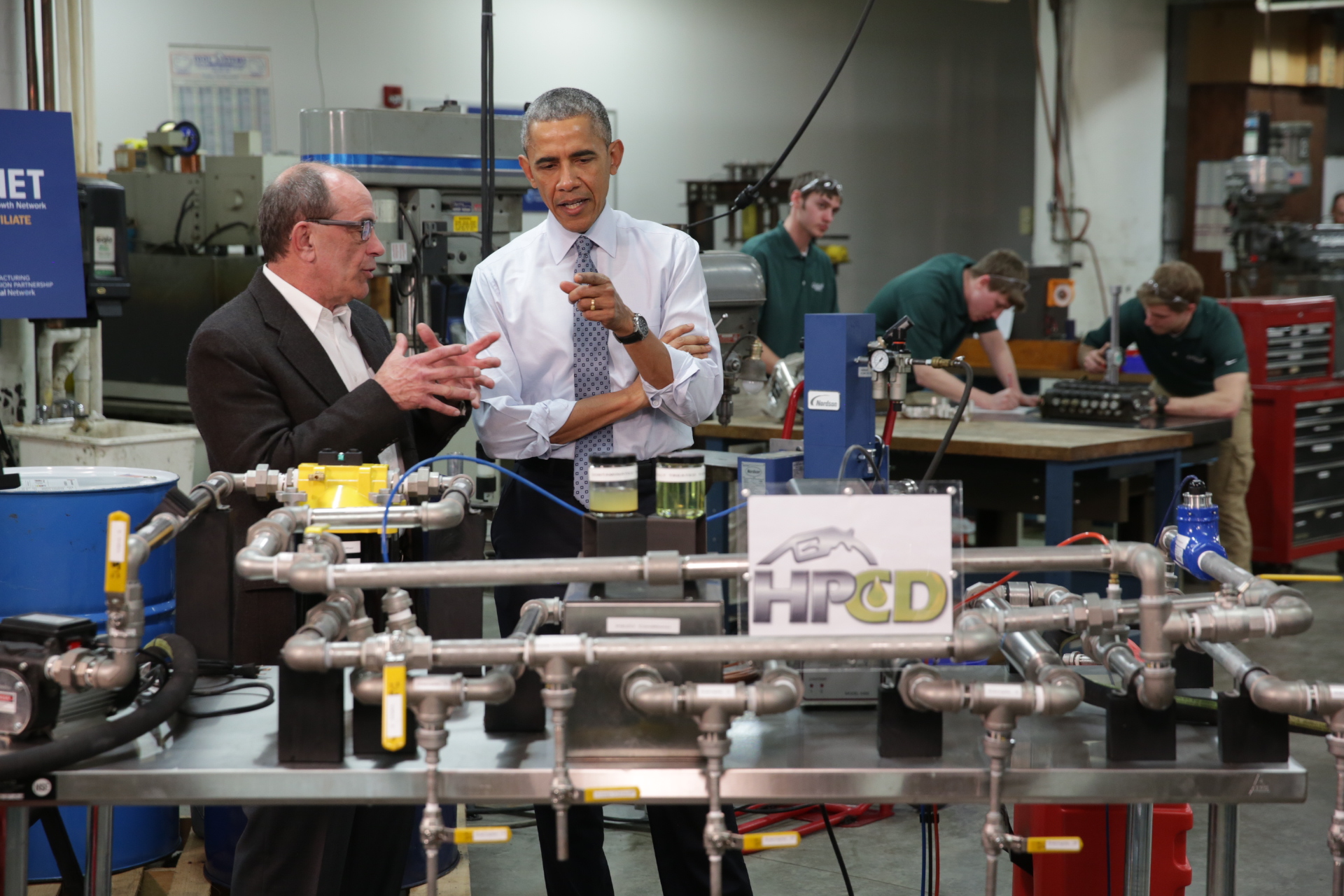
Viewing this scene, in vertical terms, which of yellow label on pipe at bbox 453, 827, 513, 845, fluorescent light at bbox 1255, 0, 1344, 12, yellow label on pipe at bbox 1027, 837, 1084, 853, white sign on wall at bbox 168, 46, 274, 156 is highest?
fluorescent light at bbox 1255, 0, 1344, 12

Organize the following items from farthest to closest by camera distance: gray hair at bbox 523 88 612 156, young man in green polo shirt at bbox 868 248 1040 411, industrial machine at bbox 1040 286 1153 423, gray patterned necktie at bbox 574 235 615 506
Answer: young man in green polo shirt at bbox 868 248 1040 411 → industrial machine at bbox 1040 286 1153 423 → gray patterned necktie at bbox 574 235 615 506 → gray hair at bbox 523 88 612 156

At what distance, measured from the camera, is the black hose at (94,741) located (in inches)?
50.9

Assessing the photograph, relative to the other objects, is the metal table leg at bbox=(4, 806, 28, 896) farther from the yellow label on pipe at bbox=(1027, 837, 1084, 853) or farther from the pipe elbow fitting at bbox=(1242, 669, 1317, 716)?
the pipe elbow fitting at bbox=(1242, 669, 1317, 716)

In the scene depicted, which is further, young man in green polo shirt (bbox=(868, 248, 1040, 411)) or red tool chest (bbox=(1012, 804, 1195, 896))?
young man in green polo shirt (bbox=(868, 248, 1040, 411))

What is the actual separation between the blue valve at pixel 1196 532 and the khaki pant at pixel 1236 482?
11.0ft

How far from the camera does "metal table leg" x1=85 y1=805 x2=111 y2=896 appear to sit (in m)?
1.59

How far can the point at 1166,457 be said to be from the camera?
4.09 metres

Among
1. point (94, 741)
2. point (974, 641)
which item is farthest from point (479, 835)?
point (974, 641)

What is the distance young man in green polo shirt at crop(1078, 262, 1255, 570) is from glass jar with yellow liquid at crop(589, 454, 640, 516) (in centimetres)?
322

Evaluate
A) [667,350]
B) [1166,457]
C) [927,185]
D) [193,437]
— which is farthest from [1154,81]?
[667,350]

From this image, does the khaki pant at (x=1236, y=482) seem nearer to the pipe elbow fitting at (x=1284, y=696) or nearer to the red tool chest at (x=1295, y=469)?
the red tool chest at (x=1295, y=469)

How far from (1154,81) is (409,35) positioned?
12.9 ft

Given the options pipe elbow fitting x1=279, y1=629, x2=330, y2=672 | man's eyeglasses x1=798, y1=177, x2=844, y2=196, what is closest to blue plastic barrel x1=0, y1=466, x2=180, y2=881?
pipe elbow fitting x1=279, y1=629, x2=330, y2=672

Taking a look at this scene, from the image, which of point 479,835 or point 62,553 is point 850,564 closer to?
point 479,835
